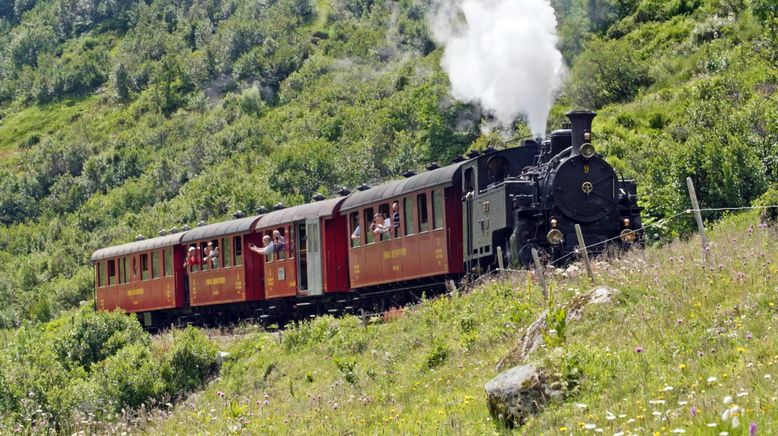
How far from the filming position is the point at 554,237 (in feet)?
64.7

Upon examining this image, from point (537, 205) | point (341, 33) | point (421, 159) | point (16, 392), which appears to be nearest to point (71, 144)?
point (341, 33)

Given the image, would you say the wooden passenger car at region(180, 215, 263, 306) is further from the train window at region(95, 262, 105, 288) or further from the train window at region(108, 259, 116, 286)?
the train window at region(95, 262, 105, 288)

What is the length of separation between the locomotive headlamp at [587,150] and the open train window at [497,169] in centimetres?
190

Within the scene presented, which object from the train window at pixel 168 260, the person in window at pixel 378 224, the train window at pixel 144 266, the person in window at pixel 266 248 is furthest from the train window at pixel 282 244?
the train window at pixel 144 266

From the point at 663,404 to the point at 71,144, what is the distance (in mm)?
94345

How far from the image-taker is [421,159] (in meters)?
62.5

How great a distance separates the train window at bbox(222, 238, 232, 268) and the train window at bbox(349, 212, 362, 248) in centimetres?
615

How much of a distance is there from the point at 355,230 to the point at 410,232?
302 cm

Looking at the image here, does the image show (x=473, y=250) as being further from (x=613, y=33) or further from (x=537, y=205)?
(x=613, y=33)

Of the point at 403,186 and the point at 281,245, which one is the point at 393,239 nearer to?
the point at 403,186

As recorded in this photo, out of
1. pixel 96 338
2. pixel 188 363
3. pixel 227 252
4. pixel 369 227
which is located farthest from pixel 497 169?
pixel 96 338

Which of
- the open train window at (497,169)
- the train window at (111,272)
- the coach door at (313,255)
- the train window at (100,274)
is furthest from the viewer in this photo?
the train window at (100,274)

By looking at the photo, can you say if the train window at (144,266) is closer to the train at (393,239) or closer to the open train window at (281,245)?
the train at (393,239)

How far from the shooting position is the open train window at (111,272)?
40.1m
